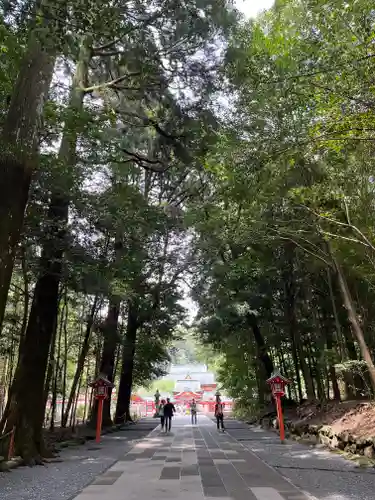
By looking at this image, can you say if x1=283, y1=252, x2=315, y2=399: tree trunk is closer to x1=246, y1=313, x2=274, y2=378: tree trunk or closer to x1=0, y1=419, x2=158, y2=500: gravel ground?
x1=246, y1=313, x2=274, y2=378: tree trunk

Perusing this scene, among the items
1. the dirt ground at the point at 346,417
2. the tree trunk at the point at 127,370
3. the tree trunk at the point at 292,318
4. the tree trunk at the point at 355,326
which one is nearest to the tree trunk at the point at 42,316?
the dirt ground at the point at 346,417

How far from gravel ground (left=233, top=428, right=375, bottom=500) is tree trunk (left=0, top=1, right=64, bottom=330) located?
4.72m

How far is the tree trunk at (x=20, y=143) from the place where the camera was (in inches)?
184

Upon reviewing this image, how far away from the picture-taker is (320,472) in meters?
6.50

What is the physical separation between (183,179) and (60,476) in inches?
504

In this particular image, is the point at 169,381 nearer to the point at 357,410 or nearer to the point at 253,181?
the point at 357,410

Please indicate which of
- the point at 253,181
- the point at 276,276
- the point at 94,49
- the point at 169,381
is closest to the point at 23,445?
the point at 253,181

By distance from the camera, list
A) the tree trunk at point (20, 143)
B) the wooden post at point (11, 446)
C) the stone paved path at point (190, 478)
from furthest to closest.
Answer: the wooden post at point (11, 446)
the stone paved path at point (190, 478)
the tree trunk at point (20, 143)

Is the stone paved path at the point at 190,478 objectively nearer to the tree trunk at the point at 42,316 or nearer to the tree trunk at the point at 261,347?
the tree trunk at the point at 42,316

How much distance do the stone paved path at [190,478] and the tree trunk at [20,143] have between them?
116 inches

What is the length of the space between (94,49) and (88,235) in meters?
4.47

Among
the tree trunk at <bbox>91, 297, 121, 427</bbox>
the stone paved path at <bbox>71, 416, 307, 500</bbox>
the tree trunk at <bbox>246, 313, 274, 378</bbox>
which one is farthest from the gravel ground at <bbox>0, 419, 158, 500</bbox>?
the tree trunk at <bbox>246, 313, 274, 378</bbox>

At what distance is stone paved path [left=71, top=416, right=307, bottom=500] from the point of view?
199 inches

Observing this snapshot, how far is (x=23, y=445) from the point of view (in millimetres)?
7570
